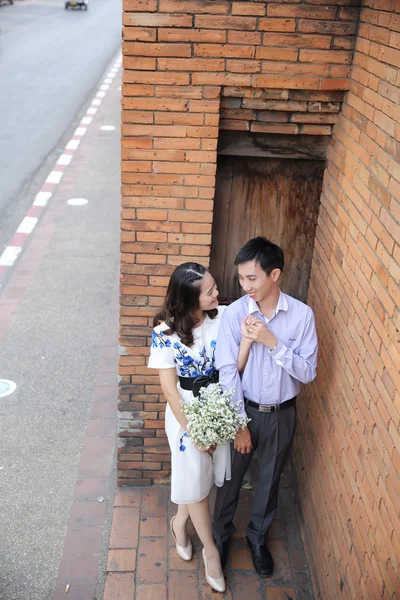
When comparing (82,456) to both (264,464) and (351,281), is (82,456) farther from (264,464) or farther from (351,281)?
(351,281)

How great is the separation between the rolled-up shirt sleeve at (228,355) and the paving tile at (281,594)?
1272 mm

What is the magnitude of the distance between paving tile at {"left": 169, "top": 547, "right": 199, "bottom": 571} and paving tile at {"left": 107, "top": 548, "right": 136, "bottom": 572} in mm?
254

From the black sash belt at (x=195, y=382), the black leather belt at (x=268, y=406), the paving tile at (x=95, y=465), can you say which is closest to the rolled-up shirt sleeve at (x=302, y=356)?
the black leather belt at (x=268, y=406)

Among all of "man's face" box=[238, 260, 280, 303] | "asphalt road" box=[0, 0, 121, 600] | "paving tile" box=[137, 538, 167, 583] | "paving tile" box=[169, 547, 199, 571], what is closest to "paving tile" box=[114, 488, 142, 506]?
"asphalt road" box=[0, 0, 121, 600]

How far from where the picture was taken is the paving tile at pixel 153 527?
4.70 m

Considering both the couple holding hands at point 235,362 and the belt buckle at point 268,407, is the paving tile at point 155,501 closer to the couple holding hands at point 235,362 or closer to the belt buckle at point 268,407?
the couple holding hands at point 235,362

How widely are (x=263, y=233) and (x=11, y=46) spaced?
24.2 metres

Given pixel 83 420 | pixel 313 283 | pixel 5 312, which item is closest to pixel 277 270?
pixel 313 283

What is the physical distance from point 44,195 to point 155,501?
8094 millimetres

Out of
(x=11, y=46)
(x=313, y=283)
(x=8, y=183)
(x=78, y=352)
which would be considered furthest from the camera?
(x=11, y=46)

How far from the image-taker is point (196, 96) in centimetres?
404

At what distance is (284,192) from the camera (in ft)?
15.8

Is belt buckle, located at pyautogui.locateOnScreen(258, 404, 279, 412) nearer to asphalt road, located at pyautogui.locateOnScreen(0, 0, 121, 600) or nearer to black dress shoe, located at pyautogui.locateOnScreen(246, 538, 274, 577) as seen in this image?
black dress shoe, located at pyautogui.locateOnScreen(246, 538, 274, 577)

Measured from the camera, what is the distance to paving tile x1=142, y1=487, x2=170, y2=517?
4906mm
